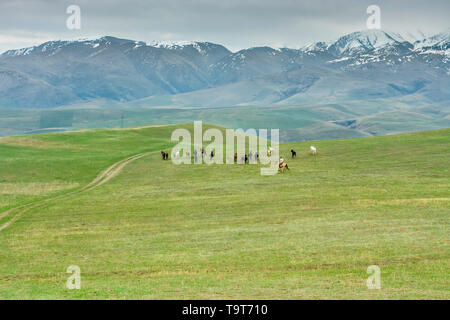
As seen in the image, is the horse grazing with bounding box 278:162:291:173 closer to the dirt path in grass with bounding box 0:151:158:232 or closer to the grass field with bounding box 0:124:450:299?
the grass field with bounding box 0:124:450:299

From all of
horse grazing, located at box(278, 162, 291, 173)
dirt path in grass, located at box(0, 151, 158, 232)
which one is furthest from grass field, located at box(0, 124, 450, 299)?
horse grazing, located at box(278, 162, 291, 173)

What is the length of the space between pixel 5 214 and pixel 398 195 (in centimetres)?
3735

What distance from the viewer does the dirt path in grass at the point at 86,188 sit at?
51.7 m

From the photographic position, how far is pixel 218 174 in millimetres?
73938

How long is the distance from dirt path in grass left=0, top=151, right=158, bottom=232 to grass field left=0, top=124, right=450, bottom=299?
597 millimetres

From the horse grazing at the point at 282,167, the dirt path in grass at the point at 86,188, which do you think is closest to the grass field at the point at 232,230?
the dirt path in grass at the point at 86,188

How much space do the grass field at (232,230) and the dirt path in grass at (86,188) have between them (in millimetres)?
597

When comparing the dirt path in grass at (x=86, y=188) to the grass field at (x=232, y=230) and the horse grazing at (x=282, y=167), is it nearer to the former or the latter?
the grass field at (x=232, y=230)

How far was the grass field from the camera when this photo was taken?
29141 mm

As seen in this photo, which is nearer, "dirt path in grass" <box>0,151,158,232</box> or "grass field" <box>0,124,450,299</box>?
"grass field" <box>0,124,450,299</box>

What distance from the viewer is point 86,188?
6812 centimetres
